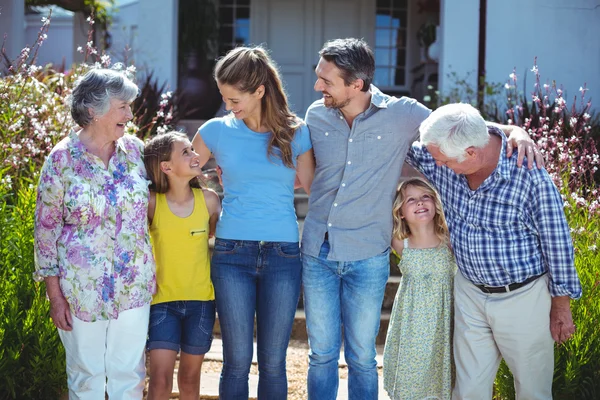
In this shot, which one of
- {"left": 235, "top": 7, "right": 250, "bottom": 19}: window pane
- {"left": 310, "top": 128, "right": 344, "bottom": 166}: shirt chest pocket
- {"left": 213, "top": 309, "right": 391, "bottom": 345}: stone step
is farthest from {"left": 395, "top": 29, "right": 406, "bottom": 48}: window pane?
{"left": 310, "top": 128, "right": 344, "bottom": 166}: shirt chest pocket

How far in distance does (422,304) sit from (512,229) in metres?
0.60

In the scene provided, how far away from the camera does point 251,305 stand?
299cm

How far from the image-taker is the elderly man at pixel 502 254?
9.46 feet

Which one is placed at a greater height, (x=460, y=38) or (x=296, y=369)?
(x=460, y=38)

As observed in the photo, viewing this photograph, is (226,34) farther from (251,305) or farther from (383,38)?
(251,305)

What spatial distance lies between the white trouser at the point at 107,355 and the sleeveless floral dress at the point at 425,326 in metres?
1.17

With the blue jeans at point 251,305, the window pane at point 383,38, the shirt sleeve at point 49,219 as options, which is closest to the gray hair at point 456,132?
the blue jeans at point 251,305

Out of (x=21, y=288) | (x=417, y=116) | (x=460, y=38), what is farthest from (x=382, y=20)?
Result: (x=21, y=288)

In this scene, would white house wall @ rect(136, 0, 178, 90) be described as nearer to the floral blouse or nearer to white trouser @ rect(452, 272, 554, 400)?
the floral blouse

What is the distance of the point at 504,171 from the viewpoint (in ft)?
9.59

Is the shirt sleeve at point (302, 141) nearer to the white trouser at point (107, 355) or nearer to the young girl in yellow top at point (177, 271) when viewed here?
the young girl in yellow top at point (177, 271)

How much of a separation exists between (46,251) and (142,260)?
1.22 feet

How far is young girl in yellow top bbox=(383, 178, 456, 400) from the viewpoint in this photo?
3.34 meters

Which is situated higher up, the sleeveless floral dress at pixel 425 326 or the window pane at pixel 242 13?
the window pane at pixel 242 13
